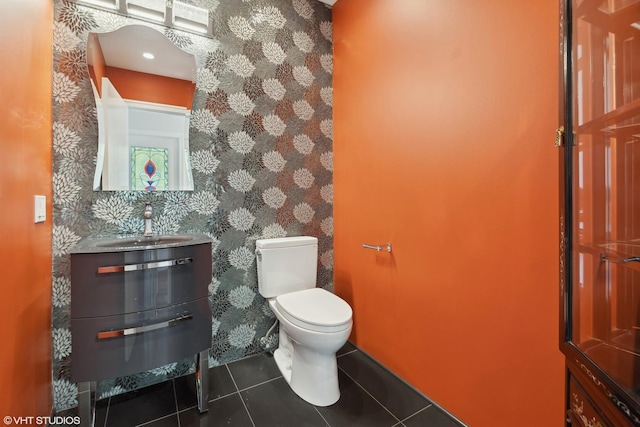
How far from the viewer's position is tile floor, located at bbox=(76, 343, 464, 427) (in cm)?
145

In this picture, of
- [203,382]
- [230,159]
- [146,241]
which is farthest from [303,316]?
[230,159]

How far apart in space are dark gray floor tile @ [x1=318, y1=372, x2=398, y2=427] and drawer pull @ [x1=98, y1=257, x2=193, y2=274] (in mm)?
1084

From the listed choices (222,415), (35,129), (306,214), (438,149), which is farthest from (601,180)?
(35,129)

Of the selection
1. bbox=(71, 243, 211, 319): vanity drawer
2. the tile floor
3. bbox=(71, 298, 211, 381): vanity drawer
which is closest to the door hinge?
the tile floor

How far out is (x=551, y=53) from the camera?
1.06 metres

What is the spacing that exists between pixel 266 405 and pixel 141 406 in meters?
0.70

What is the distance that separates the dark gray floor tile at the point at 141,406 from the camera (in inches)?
57.9

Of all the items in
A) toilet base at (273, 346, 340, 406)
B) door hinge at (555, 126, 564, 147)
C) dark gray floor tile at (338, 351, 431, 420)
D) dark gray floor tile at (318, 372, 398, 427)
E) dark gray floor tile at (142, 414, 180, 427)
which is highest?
door hinge at (555, 126, 564, 147)

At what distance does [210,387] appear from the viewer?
5.62ft

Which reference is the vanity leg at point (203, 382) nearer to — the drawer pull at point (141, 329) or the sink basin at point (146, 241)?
the drawer pull at point (141, 329)

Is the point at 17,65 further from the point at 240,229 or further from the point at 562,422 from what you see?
the point at 562,422

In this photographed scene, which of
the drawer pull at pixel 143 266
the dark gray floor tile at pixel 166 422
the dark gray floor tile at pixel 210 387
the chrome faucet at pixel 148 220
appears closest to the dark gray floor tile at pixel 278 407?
the dark gray floor tile at pixel 210 387

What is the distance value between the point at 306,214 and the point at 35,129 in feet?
5.17

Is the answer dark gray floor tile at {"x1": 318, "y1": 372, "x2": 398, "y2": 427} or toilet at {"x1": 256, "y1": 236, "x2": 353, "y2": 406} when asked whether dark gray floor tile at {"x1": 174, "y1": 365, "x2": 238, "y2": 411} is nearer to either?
toilet at {"x1": 256, "y1": 236, "x2": 353, "y2": 406}
